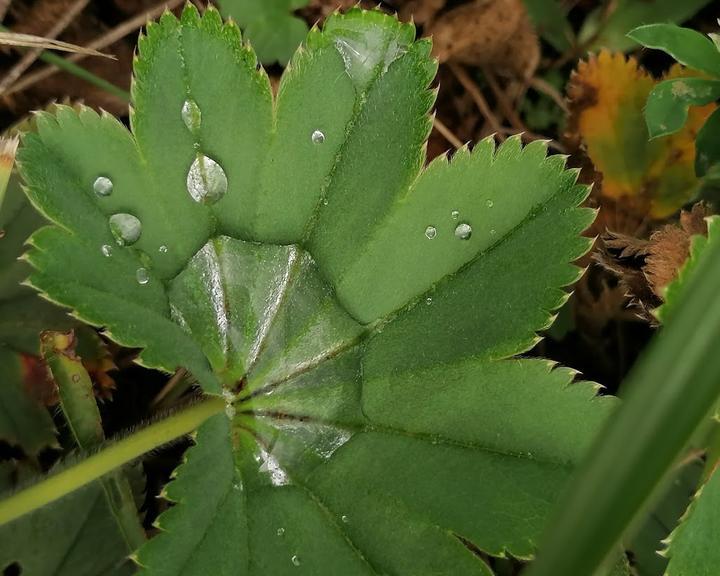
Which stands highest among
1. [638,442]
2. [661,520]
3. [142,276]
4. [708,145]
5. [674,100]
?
[142,276]

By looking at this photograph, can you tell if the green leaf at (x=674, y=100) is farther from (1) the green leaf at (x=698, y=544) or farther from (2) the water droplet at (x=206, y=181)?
(2) the water droplet at (x=206, y=181)

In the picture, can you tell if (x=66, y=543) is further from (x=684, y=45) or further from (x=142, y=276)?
(x=684, y=45)

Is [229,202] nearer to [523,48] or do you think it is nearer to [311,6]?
[311,6]

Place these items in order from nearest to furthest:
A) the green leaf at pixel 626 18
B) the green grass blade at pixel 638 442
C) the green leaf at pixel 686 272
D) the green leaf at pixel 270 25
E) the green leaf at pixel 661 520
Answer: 1. the green grass blade at pixel 638 442
2. the green leaf at pixel 686 272
3. the green leaf at pixel 661 520
4. the green leaf at pixel 270 25
5. the green leaf at pixel 626 18

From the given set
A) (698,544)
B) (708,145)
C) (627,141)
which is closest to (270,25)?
(627,141)

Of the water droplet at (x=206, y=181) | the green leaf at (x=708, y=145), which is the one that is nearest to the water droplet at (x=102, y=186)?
the water droplet at (x=206, y=181)

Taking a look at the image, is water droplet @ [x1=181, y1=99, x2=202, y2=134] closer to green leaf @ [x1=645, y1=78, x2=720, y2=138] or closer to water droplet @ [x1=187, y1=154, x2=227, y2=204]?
water droplet @ [x1=187, y1=154, x2=227, y2=204]
